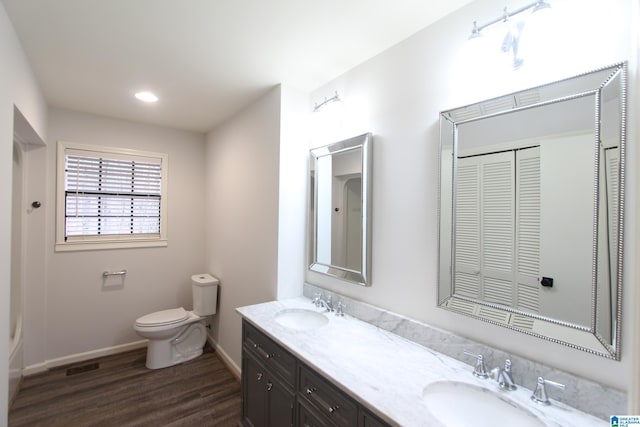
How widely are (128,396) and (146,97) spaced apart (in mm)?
2537

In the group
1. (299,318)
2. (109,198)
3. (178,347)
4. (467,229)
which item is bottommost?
(178,347)

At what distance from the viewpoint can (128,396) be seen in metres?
2.52

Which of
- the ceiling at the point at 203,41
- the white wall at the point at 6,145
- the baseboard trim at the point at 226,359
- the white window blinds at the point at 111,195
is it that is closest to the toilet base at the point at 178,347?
the baseboard trim at the point at 226,359

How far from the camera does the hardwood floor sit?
2.25 meters

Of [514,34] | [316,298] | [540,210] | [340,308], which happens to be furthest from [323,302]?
[514,34]

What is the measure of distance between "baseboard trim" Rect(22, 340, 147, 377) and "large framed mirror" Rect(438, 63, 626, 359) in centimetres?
342

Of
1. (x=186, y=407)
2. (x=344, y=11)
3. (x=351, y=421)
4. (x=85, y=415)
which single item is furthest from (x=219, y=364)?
(x=344, y=11)

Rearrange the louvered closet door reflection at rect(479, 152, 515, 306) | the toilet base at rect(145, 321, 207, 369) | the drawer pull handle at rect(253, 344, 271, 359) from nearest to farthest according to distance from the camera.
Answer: the louvered closet door reflection at rect(479, 152, 515, 306)
the drawer pull handle at rect(253, 344, 271, 359)
the toilet base at rect(145, 321, 207, 369)

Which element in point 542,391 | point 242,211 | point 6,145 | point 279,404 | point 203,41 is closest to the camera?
point 542,391

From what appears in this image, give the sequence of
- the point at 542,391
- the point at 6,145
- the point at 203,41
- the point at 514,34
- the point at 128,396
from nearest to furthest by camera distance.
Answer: the point at 542,391, the point at 514,34, the point at 6,145, the point at 203,41, the point at 128,396

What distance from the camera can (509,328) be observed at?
123cm

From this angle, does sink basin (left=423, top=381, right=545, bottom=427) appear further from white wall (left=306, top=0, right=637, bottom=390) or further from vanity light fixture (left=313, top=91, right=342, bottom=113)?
vanity light fixture (left=313, top=91, right=342, bottom=113)

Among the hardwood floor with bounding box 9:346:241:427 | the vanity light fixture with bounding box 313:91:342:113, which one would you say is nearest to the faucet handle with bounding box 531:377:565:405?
the vanity light fixture with bounding box 313:91:342:113

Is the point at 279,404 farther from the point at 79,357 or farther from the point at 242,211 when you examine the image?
the point at 79,357
